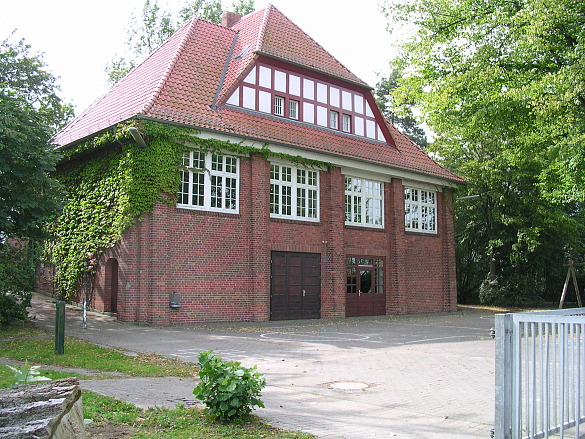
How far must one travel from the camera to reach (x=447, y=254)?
2778 cm

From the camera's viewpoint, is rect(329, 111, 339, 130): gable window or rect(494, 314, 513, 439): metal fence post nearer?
rect(494, 314, 513, 439): metal fence post

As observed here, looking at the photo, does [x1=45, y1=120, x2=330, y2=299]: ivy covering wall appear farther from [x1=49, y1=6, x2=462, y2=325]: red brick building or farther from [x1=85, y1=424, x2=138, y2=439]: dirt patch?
[x1=85, y1=424, x2=138, y2=439]: dirt patch

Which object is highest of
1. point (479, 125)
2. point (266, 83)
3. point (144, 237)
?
point (266, 83)

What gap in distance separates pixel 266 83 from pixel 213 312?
903 cm

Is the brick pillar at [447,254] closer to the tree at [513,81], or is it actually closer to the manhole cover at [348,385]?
the tree at [513,81]

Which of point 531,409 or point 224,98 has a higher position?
point 224,98

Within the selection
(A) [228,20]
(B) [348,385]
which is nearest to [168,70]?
(A) [228,20]

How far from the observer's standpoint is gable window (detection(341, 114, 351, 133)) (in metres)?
24.9

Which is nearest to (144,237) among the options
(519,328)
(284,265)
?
(284,265)

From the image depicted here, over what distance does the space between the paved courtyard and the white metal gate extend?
0.91 metres

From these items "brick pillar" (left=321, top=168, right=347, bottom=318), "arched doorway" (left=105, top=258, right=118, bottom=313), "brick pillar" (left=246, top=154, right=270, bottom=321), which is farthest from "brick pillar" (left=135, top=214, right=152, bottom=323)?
"brick pillar" (left=321, top=168, right=347, bottom=318)

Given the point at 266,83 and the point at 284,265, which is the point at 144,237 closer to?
the point at 284,265

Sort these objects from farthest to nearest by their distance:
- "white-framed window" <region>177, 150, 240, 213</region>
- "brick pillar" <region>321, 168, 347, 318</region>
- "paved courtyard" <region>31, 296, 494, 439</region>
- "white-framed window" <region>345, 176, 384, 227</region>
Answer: "white-framed window" <region>345, 176, 384, 227</region>, "brick pillar" <region>321, 168, 347, 318</region>, "white-framed window" <region>177, 150, 240, 213</region>, "paved courtyard" <region>31, 296, 494, 439</region>

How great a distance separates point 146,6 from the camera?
40250mm
